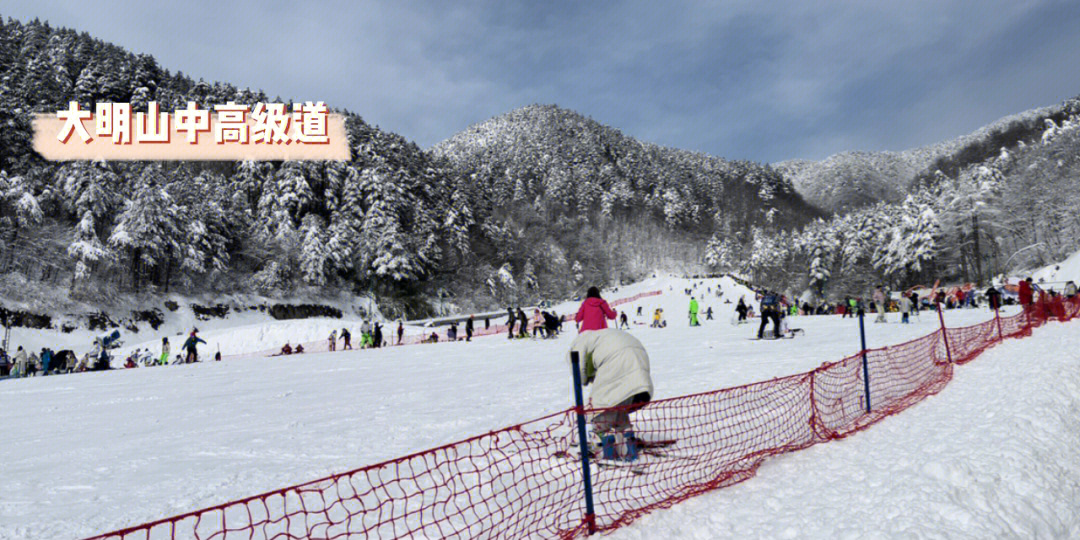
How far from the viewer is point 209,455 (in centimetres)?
632

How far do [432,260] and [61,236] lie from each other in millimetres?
31100

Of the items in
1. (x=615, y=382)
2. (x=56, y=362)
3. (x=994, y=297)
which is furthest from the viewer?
(x=56, y=362)

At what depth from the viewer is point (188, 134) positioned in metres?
61.9

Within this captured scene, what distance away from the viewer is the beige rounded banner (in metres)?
44.7

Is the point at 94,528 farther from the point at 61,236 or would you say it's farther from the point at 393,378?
the point at 61,236

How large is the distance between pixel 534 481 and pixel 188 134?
70.7m

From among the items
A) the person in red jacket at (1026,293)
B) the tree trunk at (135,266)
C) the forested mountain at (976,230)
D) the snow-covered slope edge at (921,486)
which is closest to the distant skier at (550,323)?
the person in red jacket at (1026,293)

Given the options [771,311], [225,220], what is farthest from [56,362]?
[225,220]

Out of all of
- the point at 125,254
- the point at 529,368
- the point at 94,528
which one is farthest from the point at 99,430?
the point at 125,254

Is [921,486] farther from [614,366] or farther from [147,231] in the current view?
[147,231]

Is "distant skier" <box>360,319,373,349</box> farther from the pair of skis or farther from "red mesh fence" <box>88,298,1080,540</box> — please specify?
the pair of skis

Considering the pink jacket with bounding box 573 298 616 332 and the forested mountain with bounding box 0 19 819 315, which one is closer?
the pink jacket with bounding box 573 298 616 332

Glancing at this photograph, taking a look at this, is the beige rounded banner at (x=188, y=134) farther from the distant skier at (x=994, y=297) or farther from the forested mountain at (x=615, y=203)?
the distant skier at (x=994, y=297)

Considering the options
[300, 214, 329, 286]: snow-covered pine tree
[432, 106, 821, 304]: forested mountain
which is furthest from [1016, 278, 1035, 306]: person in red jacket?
[432, 106, 821, 304]: forested mountain
